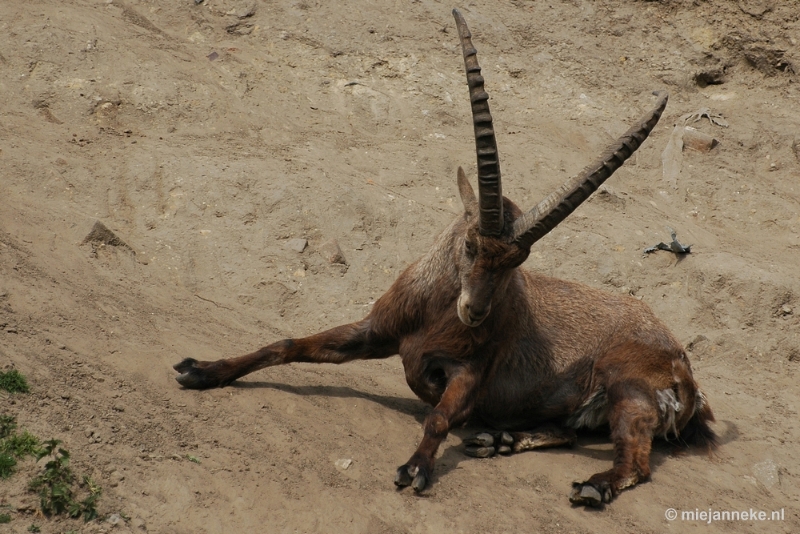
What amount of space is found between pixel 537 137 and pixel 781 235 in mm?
4016

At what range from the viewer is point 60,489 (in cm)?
455

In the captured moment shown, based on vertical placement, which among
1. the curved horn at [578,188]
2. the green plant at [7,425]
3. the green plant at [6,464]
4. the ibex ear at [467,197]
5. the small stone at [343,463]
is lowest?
the small stone at [343,463]

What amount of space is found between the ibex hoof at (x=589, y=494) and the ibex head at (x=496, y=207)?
149 centimetres

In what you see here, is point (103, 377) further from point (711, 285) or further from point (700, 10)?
point (700, 10)

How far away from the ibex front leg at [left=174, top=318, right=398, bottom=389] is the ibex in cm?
1

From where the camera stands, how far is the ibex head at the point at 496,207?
5.96 meters

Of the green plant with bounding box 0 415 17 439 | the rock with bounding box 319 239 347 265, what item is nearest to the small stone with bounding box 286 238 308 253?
the rock with bounding box 319 239 347 265

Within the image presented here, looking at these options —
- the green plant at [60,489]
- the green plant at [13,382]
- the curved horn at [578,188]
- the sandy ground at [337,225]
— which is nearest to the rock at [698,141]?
the sandy ground at [337,225]

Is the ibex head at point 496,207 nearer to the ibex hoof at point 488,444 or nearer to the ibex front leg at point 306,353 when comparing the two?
the ibex hoof at point 488,444

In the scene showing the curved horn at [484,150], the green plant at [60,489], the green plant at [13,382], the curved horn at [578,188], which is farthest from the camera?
the curved horn at [578,188]

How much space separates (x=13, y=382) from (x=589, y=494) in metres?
4.24

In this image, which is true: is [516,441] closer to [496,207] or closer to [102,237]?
[496,207]

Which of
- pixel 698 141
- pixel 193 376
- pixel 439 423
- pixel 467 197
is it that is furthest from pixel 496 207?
pixel 698 141

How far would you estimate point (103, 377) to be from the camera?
6121 millimetres
